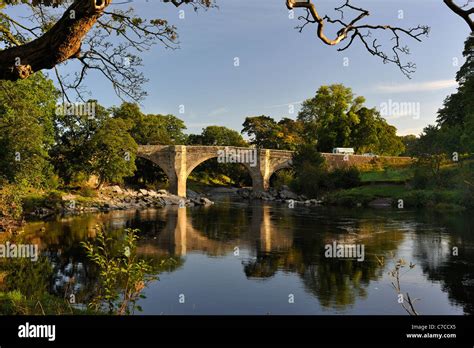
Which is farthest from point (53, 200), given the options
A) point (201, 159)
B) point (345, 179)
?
point (345, 179)

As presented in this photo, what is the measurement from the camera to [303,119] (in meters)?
87.6

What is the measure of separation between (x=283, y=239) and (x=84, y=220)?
15590 mm

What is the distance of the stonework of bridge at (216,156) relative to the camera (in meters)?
59.7

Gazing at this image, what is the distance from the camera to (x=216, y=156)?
207 feet

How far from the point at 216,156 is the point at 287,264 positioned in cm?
4684

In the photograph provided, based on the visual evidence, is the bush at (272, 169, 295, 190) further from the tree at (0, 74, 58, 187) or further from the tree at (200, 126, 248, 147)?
the tree at (0, 74, 58, 187)

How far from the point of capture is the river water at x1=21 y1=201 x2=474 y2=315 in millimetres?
12039

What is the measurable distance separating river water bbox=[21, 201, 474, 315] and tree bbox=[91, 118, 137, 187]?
50.2 feet

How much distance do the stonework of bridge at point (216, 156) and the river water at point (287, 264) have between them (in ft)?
94.7

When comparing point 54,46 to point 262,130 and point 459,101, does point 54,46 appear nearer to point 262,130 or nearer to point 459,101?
point 459,101

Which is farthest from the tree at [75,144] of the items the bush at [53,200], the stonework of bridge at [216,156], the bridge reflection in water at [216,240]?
the bridge reflection in water at [216,240]

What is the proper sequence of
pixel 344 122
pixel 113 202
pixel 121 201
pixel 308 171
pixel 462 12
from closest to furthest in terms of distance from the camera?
pixel 462 12
pixel 113 202
pixel 121 201
pixel 308 171
pixel 344 122

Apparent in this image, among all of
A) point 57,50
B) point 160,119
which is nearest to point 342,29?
point 57,50

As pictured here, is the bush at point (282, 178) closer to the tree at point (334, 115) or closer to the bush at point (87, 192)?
the tree at point (334, 115)
